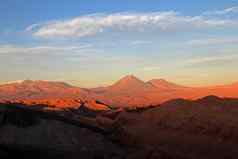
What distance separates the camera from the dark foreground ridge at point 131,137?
802 inches

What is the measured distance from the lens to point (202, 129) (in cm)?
2338

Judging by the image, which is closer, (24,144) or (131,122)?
(24,144)

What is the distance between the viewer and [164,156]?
63.7 ft

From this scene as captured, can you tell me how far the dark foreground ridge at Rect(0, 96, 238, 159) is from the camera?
2038 centimetres

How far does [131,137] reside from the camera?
25.3 metres

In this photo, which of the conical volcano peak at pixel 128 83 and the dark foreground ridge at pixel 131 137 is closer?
the dark foreground ridge at pixel 131 137

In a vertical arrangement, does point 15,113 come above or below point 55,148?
above

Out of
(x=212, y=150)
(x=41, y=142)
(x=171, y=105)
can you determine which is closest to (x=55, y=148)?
(x=41, y=142)

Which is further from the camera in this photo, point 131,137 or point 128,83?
point 128,83

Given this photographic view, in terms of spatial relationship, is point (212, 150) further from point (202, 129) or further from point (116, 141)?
point (116, 141)

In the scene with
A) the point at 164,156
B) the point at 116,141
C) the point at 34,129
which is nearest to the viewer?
the point at 164,156

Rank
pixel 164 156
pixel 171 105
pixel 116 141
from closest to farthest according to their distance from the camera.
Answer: pixel 164 156 → pixel 116 141 → pixel 171 105

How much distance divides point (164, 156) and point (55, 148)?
5.12 m

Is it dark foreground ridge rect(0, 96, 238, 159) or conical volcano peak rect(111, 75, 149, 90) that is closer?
dark foreground ridge rect(0, 96, 238, 159)
